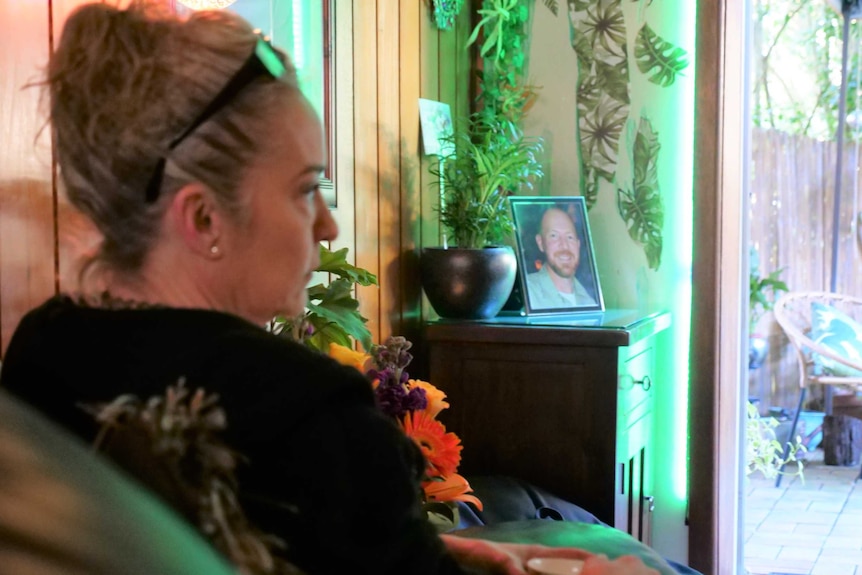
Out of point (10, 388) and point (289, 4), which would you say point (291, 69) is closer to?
point (10, 388)

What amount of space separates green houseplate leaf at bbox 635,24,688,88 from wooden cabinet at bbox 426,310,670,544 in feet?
2.52

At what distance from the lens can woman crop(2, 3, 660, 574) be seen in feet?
2.27

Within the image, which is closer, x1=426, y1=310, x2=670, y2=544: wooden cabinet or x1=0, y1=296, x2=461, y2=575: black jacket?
x1=0, y1=296, x2=461, y2=575: black jacket

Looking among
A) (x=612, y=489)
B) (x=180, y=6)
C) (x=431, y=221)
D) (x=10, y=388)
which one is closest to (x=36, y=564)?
(x=10, y=388)

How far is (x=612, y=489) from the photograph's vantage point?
2205 millimetres

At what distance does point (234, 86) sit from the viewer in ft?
2.56

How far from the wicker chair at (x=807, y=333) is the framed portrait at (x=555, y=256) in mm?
2444

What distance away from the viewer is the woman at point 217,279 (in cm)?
69

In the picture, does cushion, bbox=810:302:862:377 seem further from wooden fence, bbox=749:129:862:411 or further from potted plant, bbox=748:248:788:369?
wooden fence, bbox=749:129:862:411

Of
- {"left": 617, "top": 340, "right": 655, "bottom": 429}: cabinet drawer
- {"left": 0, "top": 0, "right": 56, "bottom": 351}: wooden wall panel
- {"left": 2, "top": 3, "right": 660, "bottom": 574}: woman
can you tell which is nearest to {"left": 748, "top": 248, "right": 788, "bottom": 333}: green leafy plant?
{"left": 617, "top": 340, "right": 655, "bottom": 429}: cabinet drawer

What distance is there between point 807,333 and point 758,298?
0.30m

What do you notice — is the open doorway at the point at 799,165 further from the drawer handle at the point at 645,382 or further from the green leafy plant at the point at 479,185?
the green leafy plant at the point at 479,185

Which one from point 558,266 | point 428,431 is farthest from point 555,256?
point 428,431

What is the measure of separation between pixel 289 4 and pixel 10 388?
1.18 meters
